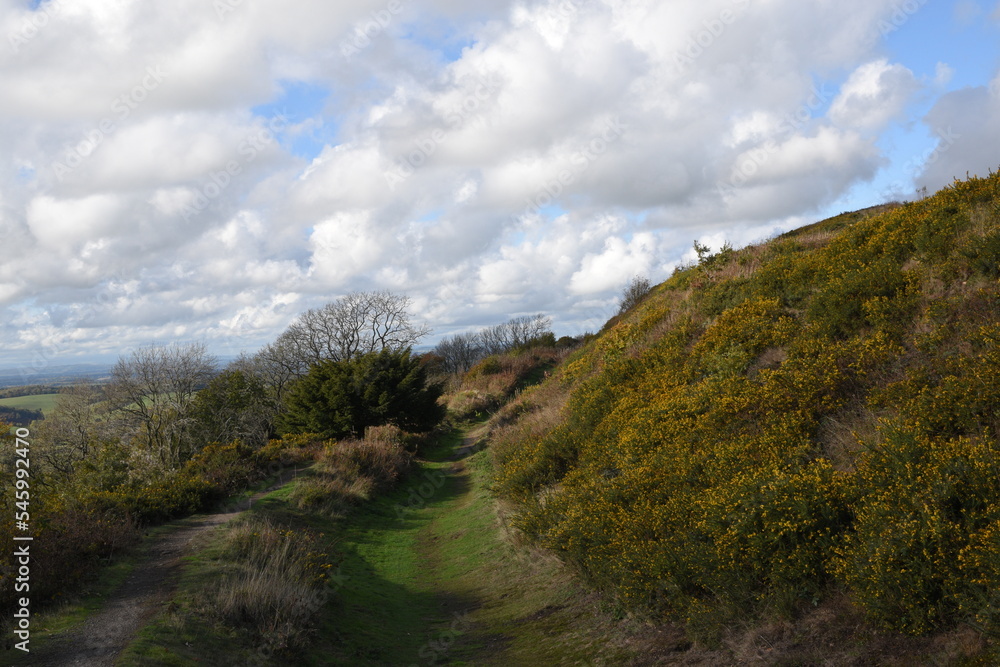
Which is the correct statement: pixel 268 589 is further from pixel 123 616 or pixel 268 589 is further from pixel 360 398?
pixel 360 398

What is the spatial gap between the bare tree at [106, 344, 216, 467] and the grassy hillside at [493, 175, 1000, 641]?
577 inches

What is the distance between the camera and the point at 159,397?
23.0 meters

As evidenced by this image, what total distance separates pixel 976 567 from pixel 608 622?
3.62 metres

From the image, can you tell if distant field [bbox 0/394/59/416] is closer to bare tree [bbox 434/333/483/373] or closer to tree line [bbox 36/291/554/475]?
tree line [bbox 36/291/554/475]

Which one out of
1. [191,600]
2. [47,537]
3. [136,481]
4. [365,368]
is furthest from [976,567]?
[365,368]

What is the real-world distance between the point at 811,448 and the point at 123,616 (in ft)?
25.5

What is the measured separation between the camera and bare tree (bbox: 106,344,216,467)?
2025cm

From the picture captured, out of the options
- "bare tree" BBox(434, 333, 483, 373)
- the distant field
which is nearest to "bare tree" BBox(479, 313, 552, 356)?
"bare tree" BBox(434, 333, 483, 373)

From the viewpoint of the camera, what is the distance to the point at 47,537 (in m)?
7.19

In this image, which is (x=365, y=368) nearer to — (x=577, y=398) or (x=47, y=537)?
(x=577, y=398)

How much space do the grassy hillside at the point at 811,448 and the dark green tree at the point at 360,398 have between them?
36.4ft

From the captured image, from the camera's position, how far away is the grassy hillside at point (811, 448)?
406cm

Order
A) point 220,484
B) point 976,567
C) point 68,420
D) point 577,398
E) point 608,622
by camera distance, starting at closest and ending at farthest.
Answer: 1. point 976,567
2. point 608,622
3. point 577,398
4. point 220,484
5. point 68,420
